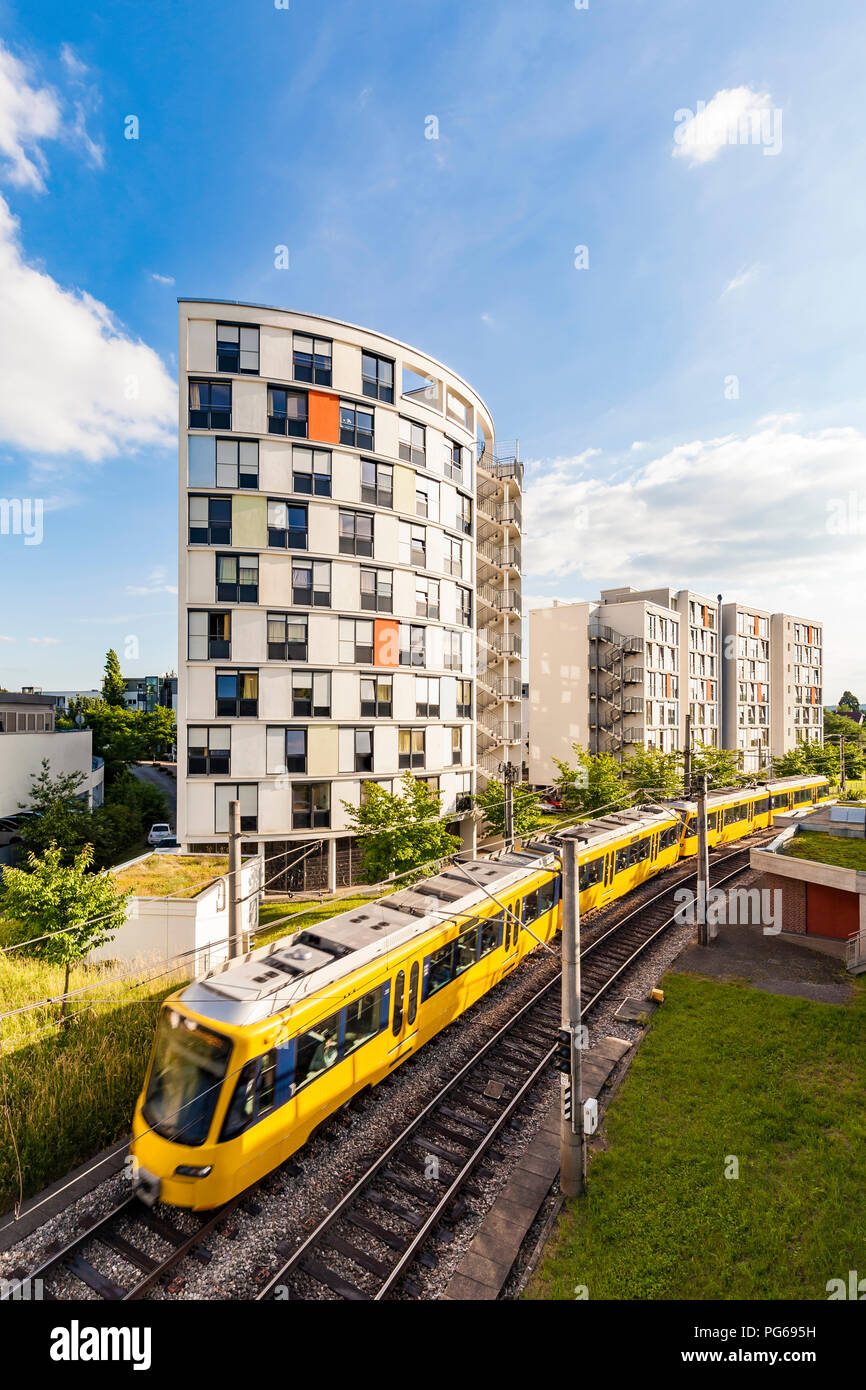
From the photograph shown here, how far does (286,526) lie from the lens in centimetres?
2714

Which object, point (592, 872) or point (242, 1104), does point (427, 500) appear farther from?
point (242, 1104)

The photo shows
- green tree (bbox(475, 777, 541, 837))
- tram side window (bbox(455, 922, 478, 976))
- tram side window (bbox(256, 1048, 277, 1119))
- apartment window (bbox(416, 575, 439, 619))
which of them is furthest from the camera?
apartment window (bbox(416, 575, 439, 619))

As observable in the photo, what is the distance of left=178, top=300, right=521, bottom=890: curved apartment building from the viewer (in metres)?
26.1

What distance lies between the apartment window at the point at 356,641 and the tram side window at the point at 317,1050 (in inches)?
793

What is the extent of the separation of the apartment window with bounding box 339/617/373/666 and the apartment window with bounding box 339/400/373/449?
28.0 ft

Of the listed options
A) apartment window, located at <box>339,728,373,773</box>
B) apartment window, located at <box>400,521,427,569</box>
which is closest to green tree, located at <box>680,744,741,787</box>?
apartment window, located at <box>339,728,373,773</box>

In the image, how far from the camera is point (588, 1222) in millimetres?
8375

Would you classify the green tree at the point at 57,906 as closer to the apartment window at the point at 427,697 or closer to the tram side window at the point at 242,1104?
the tram side window at the point at 242,1104

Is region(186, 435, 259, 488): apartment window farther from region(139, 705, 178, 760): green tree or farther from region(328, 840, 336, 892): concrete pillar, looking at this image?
region(139, 705, 178, 760): green tree

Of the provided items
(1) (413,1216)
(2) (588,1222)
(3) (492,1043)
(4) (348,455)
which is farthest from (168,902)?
(4) (348,455)

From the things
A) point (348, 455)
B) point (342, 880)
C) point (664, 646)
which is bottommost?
point (342, 880)

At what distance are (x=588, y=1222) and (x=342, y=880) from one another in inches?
815

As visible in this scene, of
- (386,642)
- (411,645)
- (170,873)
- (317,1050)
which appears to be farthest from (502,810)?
(317,1050)
